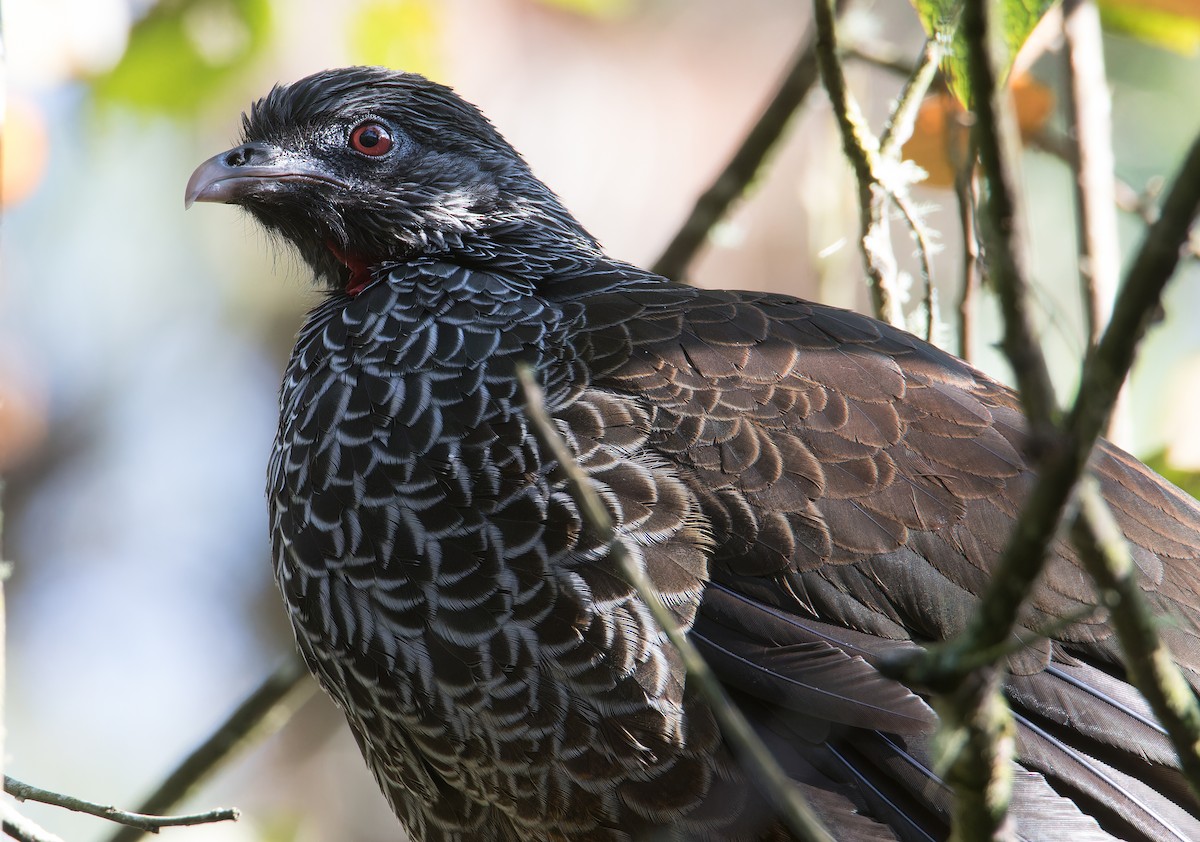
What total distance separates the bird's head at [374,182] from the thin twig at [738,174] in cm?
43

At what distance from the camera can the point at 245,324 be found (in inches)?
336

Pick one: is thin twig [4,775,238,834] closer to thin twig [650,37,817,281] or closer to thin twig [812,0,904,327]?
thin twig [812,0,904,327]

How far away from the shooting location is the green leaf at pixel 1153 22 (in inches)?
166

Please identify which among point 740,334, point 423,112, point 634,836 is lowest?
point 634,836

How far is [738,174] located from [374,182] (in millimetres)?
1345

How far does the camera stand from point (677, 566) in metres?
3.06

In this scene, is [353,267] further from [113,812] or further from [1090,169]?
[1090,169]

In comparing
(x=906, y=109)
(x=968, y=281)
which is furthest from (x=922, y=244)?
(x=906, y=109)

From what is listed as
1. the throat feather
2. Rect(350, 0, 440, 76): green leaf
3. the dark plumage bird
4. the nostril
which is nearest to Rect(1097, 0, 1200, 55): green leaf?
the dark plumage bird

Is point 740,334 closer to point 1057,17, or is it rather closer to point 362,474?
point 362,474

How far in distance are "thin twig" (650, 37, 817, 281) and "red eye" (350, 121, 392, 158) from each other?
44.9 inches

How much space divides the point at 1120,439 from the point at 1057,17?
63.3 inches

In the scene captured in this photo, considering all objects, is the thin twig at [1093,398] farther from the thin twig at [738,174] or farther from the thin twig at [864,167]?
the thin twig at [738,174]

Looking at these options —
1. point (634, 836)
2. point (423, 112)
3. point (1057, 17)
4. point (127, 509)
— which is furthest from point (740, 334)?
point (127, 509)
